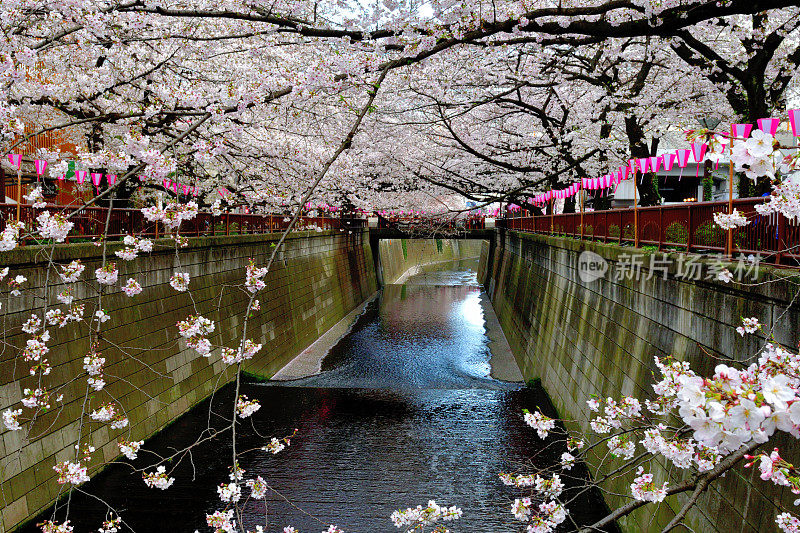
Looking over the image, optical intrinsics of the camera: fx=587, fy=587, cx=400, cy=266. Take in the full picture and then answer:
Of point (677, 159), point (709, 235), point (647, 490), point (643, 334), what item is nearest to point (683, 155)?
point (677, 159)

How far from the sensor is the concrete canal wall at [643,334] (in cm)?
543

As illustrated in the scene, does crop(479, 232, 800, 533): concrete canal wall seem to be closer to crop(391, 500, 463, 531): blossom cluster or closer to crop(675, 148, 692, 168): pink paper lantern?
crop(675, 148, 692, 168): pink paper lantern

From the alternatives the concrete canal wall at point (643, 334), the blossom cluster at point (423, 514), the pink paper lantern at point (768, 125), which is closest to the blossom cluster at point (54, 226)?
the blossom cluster at point (423, 514)

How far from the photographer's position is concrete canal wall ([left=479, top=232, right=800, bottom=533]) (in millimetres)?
5430

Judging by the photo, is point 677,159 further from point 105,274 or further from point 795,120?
point 105,274

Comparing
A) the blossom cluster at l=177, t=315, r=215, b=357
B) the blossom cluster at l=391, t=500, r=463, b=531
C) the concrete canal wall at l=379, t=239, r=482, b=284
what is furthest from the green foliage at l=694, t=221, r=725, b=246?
the concrete canal wall at l=379, t=239, r=482, b=284

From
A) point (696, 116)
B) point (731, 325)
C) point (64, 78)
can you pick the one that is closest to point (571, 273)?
point (696, 116)

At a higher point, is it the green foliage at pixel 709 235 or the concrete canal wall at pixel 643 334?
the green foliage at pixel 709 235

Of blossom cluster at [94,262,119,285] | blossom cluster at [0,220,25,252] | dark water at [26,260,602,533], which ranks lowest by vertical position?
dark water at [26,260,602,533]

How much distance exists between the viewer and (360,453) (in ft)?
40.0

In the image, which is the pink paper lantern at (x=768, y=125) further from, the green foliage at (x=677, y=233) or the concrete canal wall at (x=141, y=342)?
the concrete canal wall at (x=141, y=342)

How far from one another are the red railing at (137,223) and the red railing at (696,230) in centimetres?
659

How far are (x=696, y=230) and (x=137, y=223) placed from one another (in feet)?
35.2

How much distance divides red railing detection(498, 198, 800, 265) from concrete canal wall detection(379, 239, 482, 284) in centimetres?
3541
